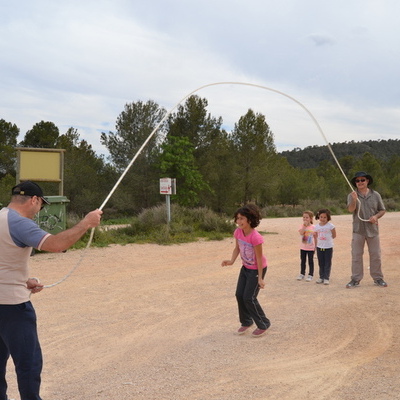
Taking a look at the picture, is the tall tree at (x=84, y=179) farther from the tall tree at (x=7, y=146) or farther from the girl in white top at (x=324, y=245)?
the girl in white top at (x=324, y=245)

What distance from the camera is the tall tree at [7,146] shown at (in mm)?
34625

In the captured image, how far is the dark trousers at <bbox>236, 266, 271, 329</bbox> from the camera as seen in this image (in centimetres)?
531

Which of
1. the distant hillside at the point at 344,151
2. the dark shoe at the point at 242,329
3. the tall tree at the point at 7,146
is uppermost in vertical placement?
the distant hillside at the point at 344,151

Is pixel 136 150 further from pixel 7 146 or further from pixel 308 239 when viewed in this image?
pixel 308 239

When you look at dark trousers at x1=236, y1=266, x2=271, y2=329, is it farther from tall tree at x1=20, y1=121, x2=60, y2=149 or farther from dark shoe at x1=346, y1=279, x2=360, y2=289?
tall tree at x1=20, y1=121, x2=60, y2=149

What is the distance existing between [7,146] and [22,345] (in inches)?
1360

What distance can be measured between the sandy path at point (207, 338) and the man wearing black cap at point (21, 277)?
0.79 meters

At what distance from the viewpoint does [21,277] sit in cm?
322

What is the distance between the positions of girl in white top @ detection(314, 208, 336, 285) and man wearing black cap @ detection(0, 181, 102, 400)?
594 cm

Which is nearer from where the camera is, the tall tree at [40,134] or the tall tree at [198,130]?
the tall tree at [198,130]

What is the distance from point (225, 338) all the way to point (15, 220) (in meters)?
2.95

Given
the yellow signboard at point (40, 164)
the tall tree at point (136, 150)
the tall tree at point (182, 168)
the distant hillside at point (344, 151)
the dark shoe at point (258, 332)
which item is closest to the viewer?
the dark shoe at point (258, 332)

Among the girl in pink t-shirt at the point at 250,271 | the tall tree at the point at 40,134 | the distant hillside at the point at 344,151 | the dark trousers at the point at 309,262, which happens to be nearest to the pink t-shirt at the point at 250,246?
the girl in pink t-shirt at the point at 250,271

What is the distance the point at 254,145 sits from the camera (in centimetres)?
3381
